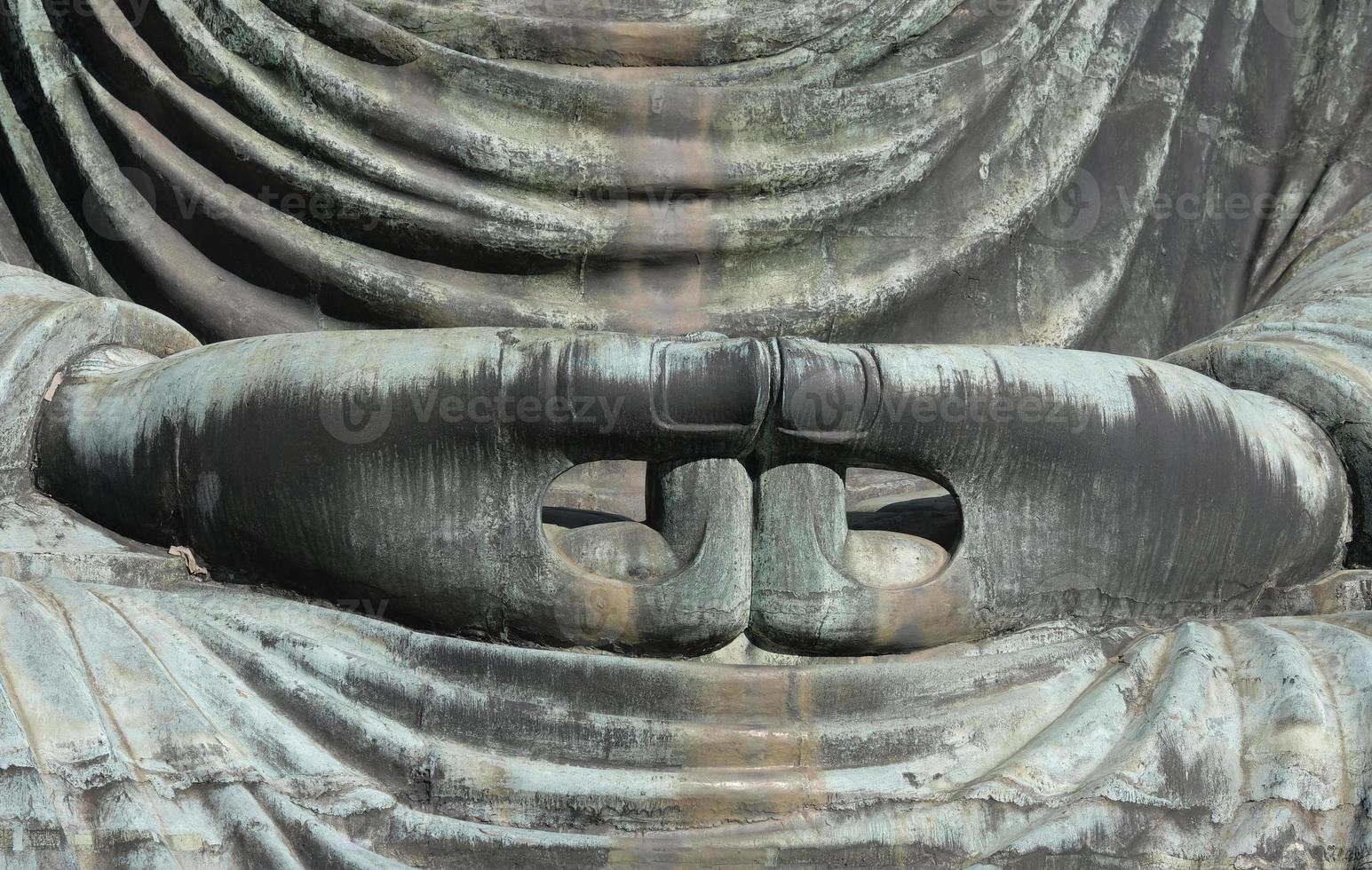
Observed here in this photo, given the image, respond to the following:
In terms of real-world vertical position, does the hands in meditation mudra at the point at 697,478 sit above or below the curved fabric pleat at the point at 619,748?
above

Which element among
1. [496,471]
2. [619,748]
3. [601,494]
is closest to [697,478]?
[496,471]

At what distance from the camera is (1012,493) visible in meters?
2.06

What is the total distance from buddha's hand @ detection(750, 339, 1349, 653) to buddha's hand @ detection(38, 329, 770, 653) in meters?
0.08

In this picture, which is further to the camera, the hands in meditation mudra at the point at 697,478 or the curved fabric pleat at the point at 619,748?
the hands in meditation mudra at the point at 697,478

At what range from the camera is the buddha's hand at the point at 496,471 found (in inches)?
77.3

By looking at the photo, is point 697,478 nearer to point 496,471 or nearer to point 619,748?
point 496,471

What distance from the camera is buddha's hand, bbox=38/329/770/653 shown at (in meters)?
1.96

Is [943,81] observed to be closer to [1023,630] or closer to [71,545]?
[1023,630]

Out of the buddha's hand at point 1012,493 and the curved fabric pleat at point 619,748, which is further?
the buddha's hand at point 1012,493

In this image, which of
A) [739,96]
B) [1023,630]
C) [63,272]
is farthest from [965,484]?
[63,272]

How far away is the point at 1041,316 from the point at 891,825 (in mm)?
1317

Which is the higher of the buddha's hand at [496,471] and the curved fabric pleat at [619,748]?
the buddha's hand at [496,471]

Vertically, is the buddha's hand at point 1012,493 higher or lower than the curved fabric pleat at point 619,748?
higher

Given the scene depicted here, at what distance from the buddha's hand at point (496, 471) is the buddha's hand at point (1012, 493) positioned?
0.08 m
